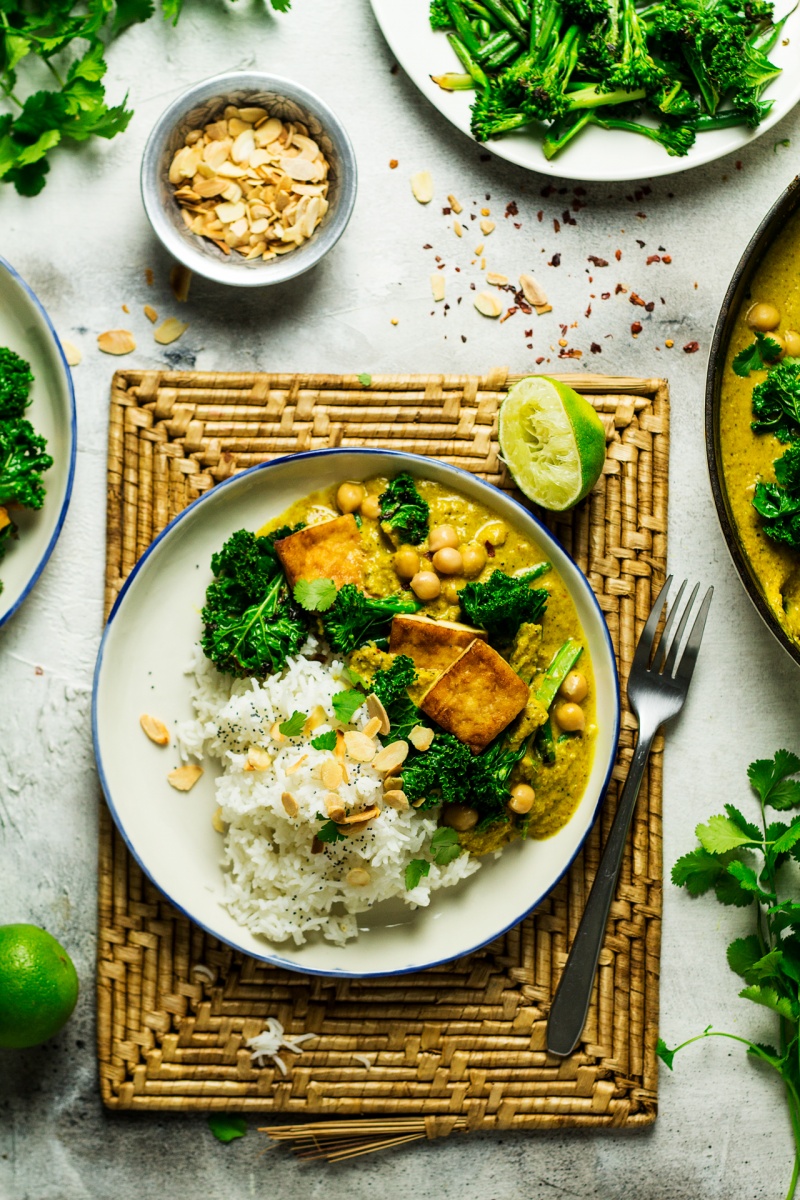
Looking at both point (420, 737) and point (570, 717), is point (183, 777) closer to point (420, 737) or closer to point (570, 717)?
point (420, 737)

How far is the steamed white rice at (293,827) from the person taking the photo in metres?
2.99

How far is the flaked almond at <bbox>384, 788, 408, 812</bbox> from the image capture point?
2930 millimetres

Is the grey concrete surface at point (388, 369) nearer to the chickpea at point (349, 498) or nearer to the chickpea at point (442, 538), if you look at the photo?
the chickpea at point (349, 498)

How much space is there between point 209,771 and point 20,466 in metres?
1.17

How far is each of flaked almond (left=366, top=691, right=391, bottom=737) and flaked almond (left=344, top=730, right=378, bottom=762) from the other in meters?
0.05

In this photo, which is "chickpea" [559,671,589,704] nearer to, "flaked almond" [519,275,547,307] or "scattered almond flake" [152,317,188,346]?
"flaked almond" [519,275,547,307]

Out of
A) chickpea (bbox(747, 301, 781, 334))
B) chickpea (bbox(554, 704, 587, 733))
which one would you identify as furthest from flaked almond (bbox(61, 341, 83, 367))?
chickpea (bbox(747, 301, 781, 334))

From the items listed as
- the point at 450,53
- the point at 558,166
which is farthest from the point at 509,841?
the point at 450,53

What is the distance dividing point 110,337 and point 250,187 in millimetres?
696

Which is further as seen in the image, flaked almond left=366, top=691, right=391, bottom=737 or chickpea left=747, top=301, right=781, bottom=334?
chickpea left=747, top=301, right=781, bottom=334

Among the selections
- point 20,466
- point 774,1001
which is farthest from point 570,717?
point 20,466

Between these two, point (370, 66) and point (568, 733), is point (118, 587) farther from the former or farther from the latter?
point (370, 66)

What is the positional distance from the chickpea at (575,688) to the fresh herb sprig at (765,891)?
0.65m

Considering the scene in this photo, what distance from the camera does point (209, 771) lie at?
10.6ft
